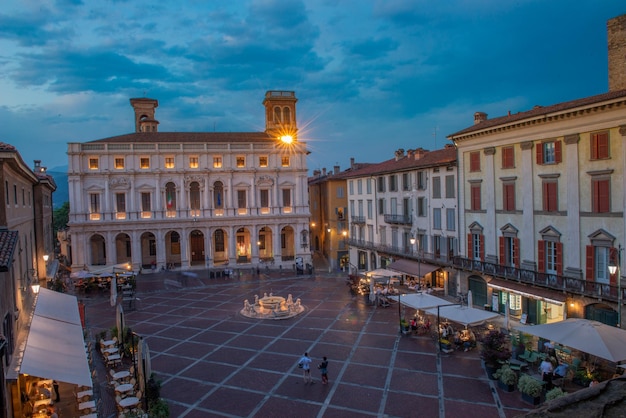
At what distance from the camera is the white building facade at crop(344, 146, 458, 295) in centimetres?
3384

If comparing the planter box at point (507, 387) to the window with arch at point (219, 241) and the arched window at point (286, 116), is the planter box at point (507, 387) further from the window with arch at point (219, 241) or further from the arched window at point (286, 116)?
the arched window at point (286, 116)

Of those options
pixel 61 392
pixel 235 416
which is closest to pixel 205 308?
pixel 61 392

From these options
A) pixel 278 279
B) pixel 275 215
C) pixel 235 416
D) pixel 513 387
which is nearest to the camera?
pixel 235 416

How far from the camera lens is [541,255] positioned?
25344 millimetres

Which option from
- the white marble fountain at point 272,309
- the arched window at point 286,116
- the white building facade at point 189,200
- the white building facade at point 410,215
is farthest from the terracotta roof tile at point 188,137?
the white marble fountain at point 272,309

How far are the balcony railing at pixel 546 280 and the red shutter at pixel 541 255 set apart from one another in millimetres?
572

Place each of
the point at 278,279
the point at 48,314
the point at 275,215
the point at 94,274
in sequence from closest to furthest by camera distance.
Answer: the point at 48,314
the point at 94,274
the point at 278,279
the point at 275,215

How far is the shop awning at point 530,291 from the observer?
2334cm

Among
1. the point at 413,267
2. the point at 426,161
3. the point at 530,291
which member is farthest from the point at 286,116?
Answer: the point at 530,291

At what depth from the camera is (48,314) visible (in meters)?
17.3

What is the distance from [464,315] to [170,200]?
126ft

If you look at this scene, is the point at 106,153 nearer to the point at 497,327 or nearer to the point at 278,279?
the point at 278,279

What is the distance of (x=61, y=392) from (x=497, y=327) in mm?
20725

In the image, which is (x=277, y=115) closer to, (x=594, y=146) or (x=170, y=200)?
(x=170, y=200)
